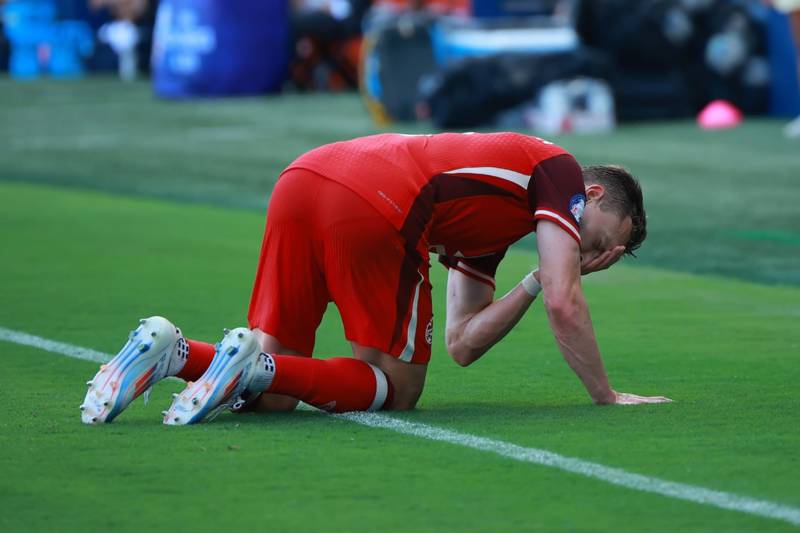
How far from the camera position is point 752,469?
14.7 ft

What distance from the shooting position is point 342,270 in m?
5.23

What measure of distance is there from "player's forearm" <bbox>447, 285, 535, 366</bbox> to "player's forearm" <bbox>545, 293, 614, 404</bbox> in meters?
0.39

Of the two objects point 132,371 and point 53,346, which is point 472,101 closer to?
point 53,346

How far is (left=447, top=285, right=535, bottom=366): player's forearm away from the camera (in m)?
5.50

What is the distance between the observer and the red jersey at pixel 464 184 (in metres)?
5.11

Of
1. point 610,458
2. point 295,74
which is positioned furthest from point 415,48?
point 610,458

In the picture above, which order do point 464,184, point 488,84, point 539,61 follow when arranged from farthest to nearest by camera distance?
point 539,61 < point 488,84 < point 464,184

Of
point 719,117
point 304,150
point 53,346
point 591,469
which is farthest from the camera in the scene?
point 719,117

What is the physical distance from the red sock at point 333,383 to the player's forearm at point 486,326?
471 millimetres

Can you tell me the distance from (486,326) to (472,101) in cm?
1188

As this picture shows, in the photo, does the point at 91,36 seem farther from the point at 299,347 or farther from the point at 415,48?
the point at 299,347

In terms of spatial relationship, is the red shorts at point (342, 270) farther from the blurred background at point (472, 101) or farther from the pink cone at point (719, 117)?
A: the pink cone at point (719, 117)

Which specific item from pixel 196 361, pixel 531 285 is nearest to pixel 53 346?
pixel 196 361

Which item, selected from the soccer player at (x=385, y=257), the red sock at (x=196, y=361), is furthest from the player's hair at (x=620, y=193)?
the red sock at (x=196, y=361)
